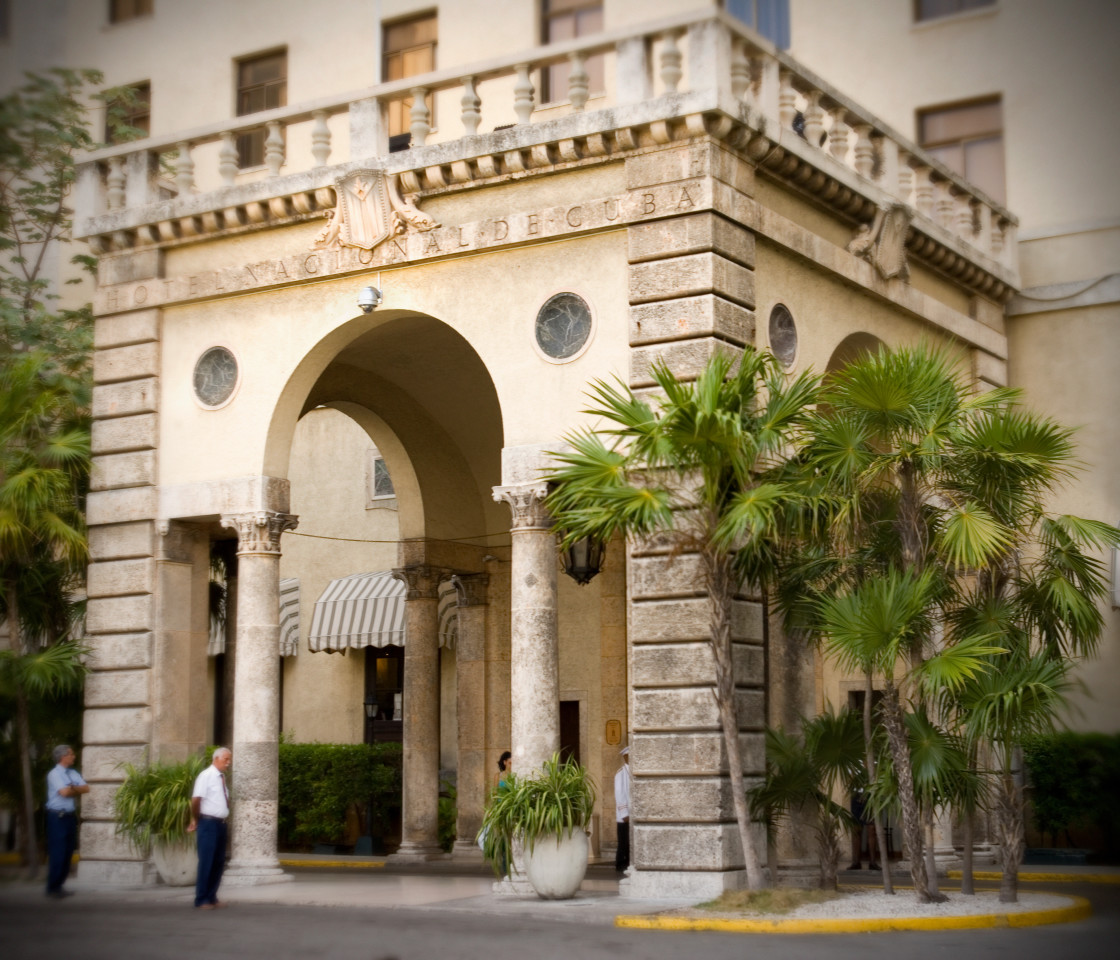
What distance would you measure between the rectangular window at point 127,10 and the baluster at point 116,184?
8326 millimetres

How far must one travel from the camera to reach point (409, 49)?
23328 mm

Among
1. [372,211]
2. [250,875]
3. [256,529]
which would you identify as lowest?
[250,875]

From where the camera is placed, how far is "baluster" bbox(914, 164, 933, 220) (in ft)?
62.9

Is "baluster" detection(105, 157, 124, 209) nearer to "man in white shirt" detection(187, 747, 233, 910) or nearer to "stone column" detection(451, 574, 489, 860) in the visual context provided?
"stone column" detection(451, 574, 489, 860)

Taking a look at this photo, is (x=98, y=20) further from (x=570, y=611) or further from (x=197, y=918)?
(x=197, y=918)

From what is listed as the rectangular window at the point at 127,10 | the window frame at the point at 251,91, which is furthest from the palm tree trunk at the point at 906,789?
the rectangular window at the point at 127,10

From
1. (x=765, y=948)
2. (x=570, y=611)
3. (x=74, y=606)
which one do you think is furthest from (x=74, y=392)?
(x=765, y=948)

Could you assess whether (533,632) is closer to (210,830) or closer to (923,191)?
(210,830)

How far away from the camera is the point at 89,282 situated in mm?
26516

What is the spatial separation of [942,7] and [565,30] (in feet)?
18.6

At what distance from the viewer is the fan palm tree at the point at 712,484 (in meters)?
12.7

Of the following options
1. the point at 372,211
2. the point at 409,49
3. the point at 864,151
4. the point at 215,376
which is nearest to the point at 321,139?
the point at 372,211

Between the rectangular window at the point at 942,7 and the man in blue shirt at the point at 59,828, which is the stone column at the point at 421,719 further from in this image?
the rectangular window at the point at 942,7

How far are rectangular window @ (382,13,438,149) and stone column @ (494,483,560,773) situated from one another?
32.2 feet
